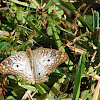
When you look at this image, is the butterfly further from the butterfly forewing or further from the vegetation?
the vegetation

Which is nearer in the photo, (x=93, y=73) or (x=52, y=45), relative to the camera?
(x=93, y=73)

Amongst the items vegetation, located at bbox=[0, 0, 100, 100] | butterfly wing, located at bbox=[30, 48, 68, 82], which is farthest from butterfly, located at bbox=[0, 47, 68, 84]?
vegetation, located at bbox=[0, 0, 100, 100]

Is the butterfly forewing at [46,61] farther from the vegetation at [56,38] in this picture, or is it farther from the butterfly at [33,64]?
the vegetation at [56,38]

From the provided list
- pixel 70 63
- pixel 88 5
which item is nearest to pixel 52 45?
pixel 70 63

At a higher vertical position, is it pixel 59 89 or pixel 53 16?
pixel 53 16

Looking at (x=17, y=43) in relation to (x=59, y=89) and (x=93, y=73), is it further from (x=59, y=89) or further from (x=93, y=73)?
Result: (x=93, y=73)

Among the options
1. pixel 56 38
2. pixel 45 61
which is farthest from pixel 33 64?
pixel 56 38

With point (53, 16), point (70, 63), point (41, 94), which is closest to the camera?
point (41, 94)
